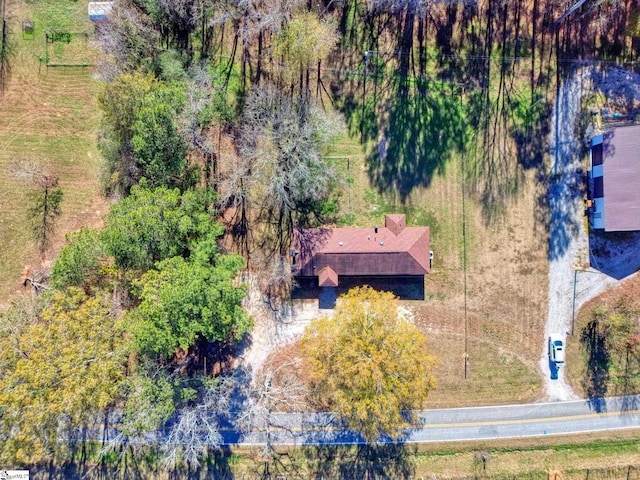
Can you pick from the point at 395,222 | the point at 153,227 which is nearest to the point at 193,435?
the point at 153,227

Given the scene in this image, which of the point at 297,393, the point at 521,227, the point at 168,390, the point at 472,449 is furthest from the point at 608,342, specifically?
the point at 168,390

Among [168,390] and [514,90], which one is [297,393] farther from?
[514,90]

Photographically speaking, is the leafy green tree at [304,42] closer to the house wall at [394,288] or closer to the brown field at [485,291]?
the brown field at [485,291]

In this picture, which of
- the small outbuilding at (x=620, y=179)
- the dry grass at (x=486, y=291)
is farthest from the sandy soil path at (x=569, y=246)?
the small outbuilding at (x=620, y=179)

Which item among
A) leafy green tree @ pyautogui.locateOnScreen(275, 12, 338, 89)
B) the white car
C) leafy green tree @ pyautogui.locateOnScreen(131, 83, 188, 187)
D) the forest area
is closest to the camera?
leafy green tree @ pyautogui.locateOnScreen(131, 83, 188, 187)

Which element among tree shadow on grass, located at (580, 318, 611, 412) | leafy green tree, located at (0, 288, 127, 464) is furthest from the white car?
leafy green tree, located at (0, 288, 127, 464)

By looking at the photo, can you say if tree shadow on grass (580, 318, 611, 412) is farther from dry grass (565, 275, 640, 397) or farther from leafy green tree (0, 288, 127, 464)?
leafy green tree (0, 288, 127, 464)

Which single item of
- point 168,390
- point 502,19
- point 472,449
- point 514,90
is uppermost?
point 502,19

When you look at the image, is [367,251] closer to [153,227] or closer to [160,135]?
[153,227]
